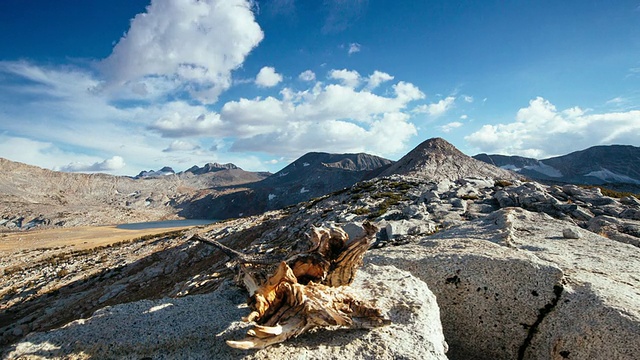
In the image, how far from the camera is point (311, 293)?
21.3 feet

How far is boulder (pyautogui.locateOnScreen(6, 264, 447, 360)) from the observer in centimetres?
583

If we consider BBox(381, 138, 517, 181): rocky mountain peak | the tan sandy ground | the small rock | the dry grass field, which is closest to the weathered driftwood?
the small rock

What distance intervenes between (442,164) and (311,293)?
7773 centimetres

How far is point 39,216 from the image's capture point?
177375 mm

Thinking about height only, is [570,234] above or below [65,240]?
above

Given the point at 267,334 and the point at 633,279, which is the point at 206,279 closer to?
the point at 267,334

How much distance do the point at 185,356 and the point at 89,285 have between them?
118 ft

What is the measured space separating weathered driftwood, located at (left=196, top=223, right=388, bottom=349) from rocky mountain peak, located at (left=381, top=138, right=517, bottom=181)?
211ft

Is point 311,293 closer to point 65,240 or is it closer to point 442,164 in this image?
point 442,164

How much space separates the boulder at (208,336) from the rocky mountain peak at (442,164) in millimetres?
64566

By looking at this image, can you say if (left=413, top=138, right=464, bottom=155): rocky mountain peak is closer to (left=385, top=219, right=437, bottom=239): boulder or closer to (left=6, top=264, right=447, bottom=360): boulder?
(left=385, top=219, right=437, bottom=239): boulder

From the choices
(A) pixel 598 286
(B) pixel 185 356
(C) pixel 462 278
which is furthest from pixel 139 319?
(A) pixel 598 286

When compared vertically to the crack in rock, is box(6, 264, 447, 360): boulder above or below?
above

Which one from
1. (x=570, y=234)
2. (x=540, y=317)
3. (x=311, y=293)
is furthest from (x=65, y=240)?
(x=570, y=234)
